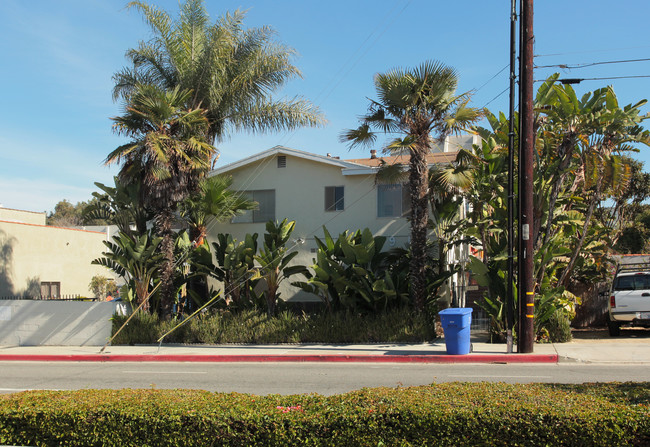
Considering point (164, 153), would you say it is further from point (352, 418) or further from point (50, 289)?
point (352, 418)

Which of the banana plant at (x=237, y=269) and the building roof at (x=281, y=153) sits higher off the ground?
the building roof at (x=281, y=153)

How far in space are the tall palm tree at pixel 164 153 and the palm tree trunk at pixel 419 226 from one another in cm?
658

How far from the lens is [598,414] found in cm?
533

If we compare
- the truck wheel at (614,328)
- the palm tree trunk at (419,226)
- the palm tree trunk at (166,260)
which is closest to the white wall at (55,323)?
the palm tree trunk at (166,260)

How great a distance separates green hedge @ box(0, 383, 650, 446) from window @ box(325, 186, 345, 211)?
1461cm

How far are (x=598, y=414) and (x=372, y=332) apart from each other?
12.0m

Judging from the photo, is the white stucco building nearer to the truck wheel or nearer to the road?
the truck wheel

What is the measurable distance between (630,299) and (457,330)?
17.3 feet

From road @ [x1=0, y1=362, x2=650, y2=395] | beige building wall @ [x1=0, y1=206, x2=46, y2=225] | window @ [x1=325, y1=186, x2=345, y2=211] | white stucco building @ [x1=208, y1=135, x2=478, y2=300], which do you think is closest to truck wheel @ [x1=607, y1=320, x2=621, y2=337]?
road @ [x1=0, y1=362, x2=650, y2=395]

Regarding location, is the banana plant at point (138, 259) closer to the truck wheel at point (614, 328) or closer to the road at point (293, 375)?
the road at point (293, 375)

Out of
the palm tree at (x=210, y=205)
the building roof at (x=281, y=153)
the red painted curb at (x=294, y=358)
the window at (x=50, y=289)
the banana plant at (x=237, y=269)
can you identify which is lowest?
the red painted curb at (x=294, y=358)

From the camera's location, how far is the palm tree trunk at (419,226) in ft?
55.2

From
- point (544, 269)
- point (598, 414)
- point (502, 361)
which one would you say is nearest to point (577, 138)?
point (544, 269)

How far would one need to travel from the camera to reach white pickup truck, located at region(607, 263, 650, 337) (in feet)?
52.4
